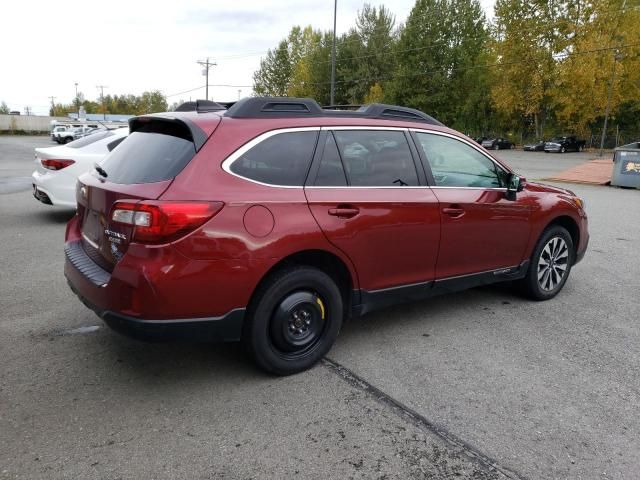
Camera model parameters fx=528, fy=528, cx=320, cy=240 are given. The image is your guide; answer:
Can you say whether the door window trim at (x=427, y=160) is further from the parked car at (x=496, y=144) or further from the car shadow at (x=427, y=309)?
the parked car at (x=496, y=144)

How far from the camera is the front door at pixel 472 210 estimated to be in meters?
4.09

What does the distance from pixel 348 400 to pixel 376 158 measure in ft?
5.49

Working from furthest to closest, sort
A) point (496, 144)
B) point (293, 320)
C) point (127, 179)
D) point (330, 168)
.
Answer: point (496, 144)
point (330, 168)
point (293, 320)
point (127, 179)

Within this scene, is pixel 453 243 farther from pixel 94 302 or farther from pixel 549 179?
pixel 549 179

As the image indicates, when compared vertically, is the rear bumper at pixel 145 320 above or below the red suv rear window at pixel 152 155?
below

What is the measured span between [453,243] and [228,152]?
6.42 feet

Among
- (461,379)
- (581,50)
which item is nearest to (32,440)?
(461,379)

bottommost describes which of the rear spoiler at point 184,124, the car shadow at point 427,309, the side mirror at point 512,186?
the car shadow at point 427,309

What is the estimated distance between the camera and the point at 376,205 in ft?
11.8

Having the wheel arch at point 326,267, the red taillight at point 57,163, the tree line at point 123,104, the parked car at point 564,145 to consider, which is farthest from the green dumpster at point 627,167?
the tree line at point 123,104

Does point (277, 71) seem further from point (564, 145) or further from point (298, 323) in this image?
point (298, 323)

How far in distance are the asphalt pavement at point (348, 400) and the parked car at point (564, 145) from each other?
A: 1711 inches

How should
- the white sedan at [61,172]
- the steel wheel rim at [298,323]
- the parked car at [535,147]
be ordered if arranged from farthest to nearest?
the parked car at [535,147] < the white sedan at [61,172] < the steel wheel rim at [298,323]

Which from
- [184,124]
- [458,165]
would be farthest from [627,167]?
[184,124]
